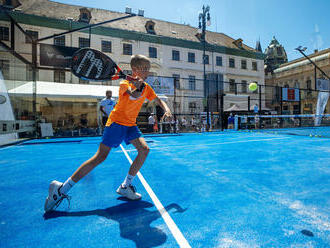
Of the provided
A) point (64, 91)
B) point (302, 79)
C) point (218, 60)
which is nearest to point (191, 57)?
point (218, 60)

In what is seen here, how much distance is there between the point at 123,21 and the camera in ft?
93.7

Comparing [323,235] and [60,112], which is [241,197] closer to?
[323,235]

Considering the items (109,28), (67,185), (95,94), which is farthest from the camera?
(109,28)

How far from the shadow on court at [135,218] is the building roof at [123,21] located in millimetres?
28553

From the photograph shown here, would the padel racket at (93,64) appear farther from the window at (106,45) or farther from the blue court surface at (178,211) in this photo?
the window at (106,45)

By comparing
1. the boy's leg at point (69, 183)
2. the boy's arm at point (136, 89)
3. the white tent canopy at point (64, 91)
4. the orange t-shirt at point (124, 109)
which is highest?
the white tent canopy at point (64, 91)

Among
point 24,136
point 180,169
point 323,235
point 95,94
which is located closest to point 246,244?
point 323,235

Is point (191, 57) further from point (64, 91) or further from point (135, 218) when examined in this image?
point (135, 218)

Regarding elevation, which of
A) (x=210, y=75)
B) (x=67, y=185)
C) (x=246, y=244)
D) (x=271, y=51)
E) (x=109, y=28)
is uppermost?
(x=271, y=51)

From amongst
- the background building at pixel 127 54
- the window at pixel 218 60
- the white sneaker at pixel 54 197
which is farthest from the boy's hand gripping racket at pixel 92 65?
the window at pixel 218 60

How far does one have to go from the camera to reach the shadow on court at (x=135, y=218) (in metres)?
1.61

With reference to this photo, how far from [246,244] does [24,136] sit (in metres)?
12.9

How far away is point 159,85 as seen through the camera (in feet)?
46.6

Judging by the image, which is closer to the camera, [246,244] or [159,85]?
[246,244]
